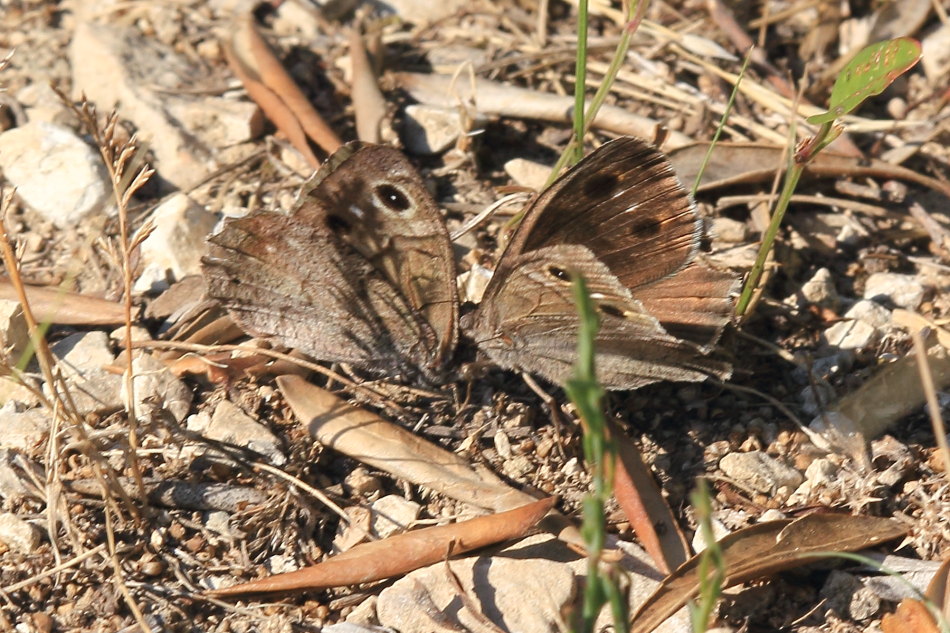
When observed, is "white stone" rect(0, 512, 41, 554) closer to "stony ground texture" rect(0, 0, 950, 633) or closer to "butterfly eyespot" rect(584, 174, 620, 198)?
"stony ground texture" rect(0, 0, 950, 633)

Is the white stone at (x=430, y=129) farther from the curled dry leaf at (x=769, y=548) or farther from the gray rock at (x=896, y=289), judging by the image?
the curled dry leaf at (x=769, y=548)

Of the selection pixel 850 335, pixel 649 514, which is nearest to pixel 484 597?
Result: pixel 649 514

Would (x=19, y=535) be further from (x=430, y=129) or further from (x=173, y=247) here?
(x=430, y=129)

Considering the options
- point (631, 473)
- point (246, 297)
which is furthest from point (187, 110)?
point (631, 473)

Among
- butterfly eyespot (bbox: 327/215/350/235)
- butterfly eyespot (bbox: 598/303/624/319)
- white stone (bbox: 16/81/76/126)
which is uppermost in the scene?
white stone (bbox: 16/81/76/126)

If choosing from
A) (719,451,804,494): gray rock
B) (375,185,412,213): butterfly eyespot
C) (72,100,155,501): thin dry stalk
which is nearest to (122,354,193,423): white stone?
(72,100,155,501): thin dry stalk

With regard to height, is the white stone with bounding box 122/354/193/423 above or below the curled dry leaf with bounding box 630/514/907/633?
above

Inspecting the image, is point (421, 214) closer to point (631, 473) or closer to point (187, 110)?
point (631, 473)

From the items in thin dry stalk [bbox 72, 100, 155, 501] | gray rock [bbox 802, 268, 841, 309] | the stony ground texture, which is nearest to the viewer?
thin dry stalk [bbox 72, 100, 155, 501]

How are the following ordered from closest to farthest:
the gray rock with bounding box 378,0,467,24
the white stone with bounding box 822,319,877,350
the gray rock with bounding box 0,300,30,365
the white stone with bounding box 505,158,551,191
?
the gray rock with bounding box 0,300,30,365
the white stone with bounding box 822,319,877,350
the white stone with bounding box 505,158,551,191
the gray rock with bounding box 378,0,467,24
